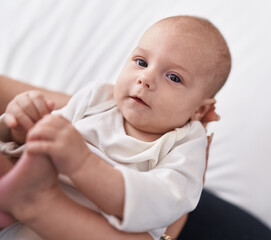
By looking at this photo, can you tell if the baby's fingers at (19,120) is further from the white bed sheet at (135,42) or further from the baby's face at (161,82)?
the white bed sheet at (135,42)

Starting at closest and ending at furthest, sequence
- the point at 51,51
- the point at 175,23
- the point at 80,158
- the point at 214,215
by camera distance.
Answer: the point at 80,158
the point at 175,23
the point at 214,215
the point at 51,51

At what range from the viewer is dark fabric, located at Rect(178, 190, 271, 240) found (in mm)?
1167

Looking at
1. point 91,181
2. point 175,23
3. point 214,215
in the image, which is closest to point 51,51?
point 175,23

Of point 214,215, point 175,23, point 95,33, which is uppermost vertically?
point 175,23

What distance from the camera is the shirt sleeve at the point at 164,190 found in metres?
0.65

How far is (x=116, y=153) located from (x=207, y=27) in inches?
14.6

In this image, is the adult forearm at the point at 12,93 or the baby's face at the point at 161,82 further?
the adult forearm at the point at 12,93

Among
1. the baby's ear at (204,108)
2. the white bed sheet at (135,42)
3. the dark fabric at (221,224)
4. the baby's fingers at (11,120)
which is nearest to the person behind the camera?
the baby's fingers at (11,120)

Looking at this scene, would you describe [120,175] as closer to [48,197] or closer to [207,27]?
[48,197]

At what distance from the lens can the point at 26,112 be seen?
75 centimetres

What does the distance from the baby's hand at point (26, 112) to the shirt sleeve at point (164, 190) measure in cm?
20

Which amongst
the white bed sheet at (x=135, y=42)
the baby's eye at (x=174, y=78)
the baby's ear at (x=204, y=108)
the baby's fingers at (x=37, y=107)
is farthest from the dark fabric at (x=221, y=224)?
the baby's fingers at (x=37, y=107)

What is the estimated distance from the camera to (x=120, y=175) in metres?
0.66

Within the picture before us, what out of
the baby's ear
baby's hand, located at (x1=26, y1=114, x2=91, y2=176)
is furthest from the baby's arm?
the baby's ear
